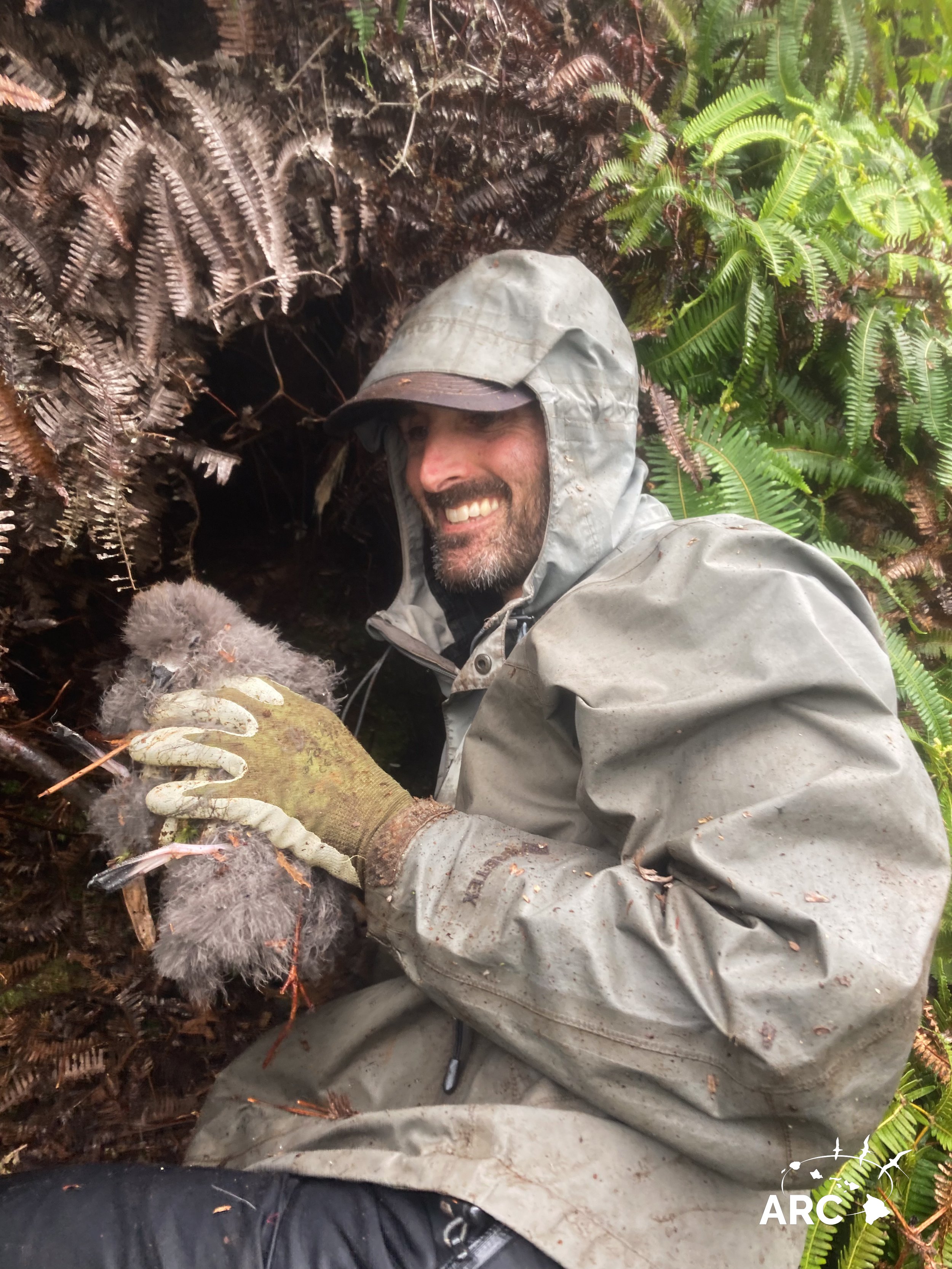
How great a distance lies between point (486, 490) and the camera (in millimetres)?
2869

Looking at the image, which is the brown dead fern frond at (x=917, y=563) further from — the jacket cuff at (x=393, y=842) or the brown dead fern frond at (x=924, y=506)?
the jacket cuff at (x=393, y=842)

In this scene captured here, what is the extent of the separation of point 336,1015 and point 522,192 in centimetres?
333

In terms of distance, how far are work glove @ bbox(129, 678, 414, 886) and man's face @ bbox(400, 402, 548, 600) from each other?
958 millimetres

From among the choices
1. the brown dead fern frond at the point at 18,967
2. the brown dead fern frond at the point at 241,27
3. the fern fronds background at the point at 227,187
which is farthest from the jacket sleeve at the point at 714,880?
the brown dead fern frond at the point at 241,27

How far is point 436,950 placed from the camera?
6.25 ft

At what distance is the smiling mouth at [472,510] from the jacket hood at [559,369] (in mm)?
348

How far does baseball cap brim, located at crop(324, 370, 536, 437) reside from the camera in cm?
257

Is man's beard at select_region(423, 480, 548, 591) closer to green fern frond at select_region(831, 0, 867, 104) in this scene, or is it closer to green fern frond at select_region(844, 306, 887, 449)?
green fern frond at select_region(844, 306, 887, 449)

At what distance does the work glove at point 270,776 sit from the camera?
2.11m

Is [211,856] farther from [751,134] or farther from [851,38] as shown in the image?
[851,38]

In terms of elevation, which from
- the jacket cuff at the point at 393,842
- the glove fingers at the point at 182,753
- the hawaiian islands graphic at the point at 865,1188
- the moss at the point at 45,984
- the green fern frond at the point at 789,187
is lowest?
the hawaiian islands graphic at the point at 865,1188

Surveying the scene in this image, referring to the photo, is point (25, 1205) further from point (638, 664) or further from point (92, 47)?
point (92, 47)

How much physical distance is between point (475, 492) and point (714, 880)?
5.91ft

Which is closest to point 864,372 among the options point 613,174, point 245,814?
point 613,174
